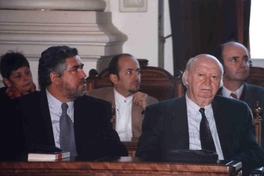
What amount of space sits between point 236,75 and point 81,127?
1957mm

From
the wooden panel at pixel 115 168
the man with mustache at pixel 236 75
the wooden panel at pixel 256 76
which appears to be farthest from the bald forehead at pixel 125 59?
the wooden panel at pixel 115 168

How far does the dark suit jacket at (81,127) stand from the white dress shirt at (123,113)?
152 centimetres

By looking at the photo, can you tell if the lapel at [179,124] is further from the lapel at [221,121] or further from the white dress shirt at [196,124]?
the lapel at [221,121]

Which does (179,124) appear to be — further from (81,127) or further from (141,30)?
(141,30)

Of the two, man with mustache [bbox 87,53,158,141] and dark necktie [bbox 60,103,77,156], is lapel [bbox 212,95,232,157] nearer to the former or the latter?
dark necktie [bbox 60,103,77,156]

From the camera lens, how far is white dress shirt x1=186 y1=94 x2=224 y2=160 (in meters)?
4.79

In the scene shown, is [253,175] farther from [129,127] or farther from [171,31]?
[171,31]

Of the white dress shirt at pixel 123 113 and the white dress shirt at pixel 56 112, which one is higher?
the white dress shirt at pixel 56 112

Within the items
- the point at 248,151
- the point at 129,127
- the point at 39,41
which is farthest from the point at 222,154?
the point at 39,41

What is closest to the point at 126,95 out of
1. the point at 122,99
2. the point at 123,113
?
the point at 122,99

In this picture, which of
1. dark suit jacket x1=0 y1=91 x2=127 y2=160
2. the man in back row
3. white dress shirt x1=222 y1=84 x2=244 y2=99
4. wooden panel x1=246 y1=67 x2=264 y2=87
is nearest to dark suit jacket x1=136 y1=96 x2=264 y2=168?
the man in back row

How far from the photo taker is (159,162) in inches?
143

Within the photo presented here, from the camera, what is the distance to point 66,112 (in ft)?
15.8

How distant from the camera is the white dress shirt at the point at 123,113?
6.40 m
